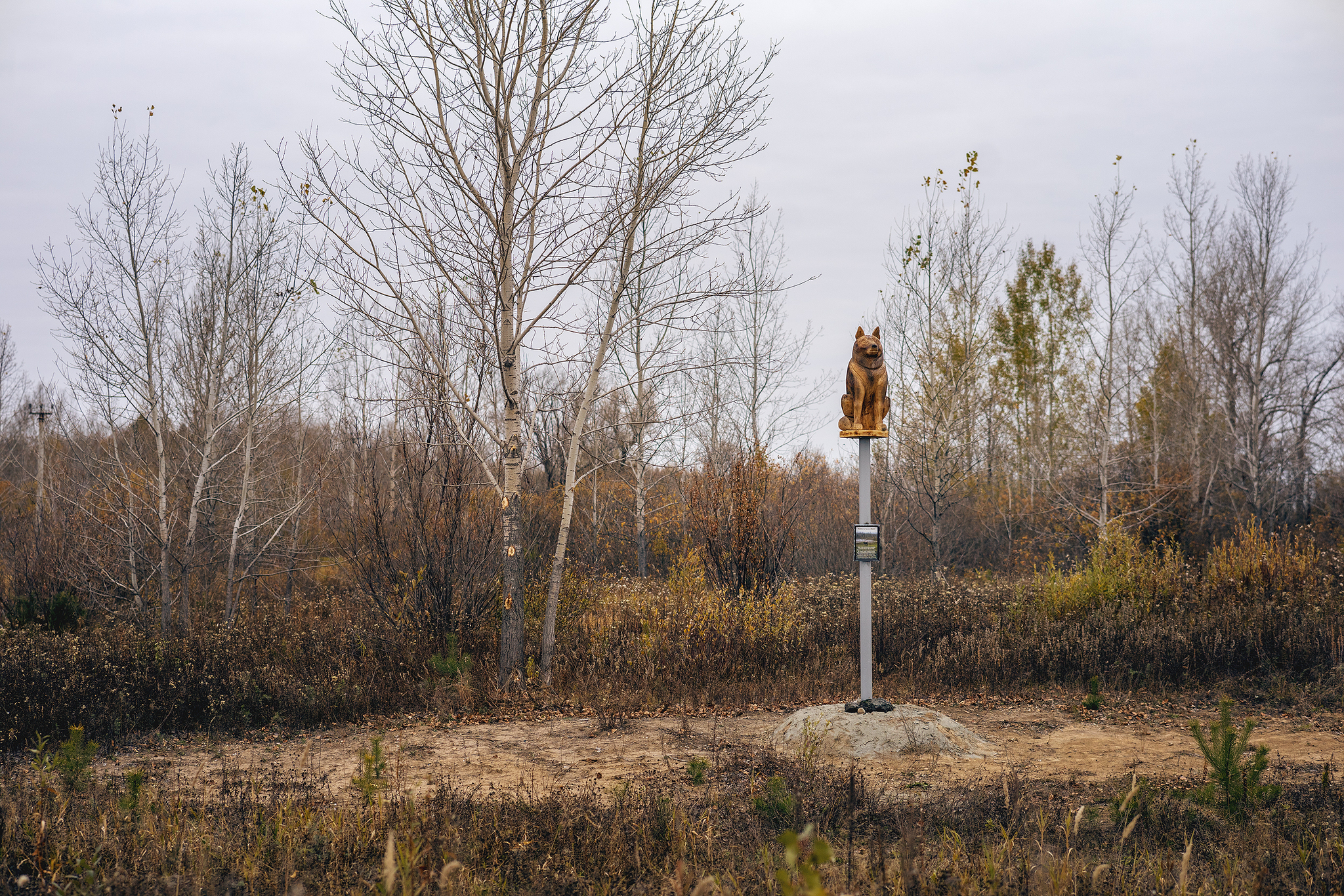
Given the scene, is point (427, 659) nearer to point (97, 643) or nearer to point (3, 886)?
point (97, 643)

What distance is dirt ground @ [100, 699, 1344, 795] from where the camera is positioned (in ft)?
20.0

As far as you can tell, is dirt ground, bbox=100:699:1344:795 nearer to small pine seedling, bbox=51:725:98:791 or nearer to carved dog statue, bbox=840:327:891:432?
small pine seedling, bbox=51:725:98:791

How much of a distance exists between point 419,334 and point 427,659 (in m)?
3.33

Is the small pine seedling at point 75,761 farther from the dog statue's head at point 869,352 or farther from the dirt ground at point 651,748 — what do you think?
the dog statue's head at point 869,352

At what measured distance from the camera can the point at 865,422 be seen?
280 inches

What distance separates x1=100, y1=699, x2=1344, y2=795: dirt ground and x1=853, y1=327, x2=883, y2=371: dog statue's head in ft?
10.1

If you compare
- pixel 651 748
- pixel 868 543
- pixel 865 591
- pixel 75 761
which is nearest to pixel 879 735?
pixel 865 591

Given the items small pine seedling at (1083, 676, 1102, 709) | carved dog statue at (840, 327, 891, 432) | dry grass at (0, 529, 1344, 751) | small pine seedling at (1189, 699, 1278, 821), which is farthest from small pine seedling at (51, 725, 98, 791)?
small pine seedling at (1083, 676, 1102, 709)

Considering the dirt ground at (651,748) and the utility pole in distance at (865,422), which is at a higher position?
the utility pole in distance at (865,422)

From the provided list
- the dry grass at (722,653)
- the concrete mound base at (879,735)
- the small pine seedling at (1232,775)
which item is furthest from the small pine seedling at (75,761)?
the small pine seedling at (1232,775)

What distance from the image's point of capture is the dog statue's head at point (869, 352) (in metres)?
7.10

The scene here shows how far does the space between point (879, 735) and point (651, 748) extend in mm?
1780

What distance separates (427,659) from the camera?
8977 mm

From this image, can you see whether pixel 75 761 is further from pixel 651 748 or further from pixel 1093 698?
pixel 1093 698
